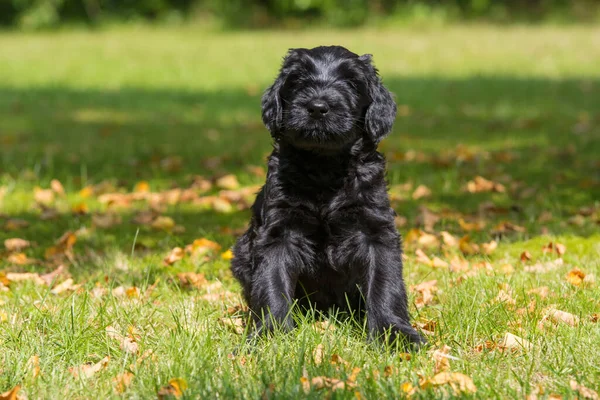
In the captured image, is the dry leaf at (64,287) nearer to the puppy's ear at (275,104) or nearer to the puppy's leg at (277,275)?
the puppy's leg at (277,275)

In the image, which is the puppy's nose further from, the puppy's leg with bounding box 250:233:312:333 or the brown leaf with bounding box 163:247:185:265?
the brown leaf with bounding box 163:247:185:265

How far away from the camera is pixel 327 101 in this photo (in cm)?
343

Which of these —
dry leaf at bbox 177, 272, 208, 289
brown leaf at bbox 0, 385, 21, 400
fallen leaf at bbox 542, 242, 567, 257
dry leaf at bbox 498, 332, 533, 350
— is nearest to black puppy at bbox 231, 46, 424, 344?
dry leaf at bbox 498, 332, 533, 350

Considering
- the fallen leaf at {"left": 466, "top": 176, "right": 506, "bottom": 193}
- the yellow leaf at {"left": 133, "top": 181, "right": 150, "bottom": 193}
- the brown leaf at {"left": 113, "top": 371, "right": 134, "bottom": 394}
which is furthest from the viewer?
the yellow leaf at {"left": 133, "top": 181, "right": 150, "bottom": 193}

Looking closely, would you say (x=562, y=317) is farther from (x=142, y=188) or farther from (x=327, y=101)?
(x=142, y=188)

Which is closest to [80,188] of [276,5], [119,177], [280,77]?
[119,177]

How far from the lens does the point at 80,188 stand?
23.7 ft

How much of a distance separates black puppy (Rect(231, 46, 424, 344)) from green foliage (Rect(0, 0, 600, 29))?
76.9 feet

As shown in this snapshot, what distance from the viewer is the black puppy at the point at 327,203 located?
3.45 m

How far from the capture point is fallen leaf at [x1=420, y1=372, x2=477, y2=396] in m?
2.69

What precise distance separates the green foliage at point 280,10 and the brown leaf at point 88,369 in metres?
24.5

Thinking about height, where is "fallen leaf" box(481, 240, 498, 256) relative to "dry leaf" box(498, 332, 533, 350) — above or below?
below

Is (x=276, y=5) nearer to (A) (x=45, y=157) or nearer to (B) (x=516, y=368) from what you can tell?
(A) (x=45, y=157)

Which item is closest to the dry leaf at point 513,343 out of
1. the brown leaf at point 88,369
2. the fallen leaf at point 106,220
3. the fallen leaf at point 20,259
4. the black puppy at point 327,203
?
the black puppy at point 327,203
